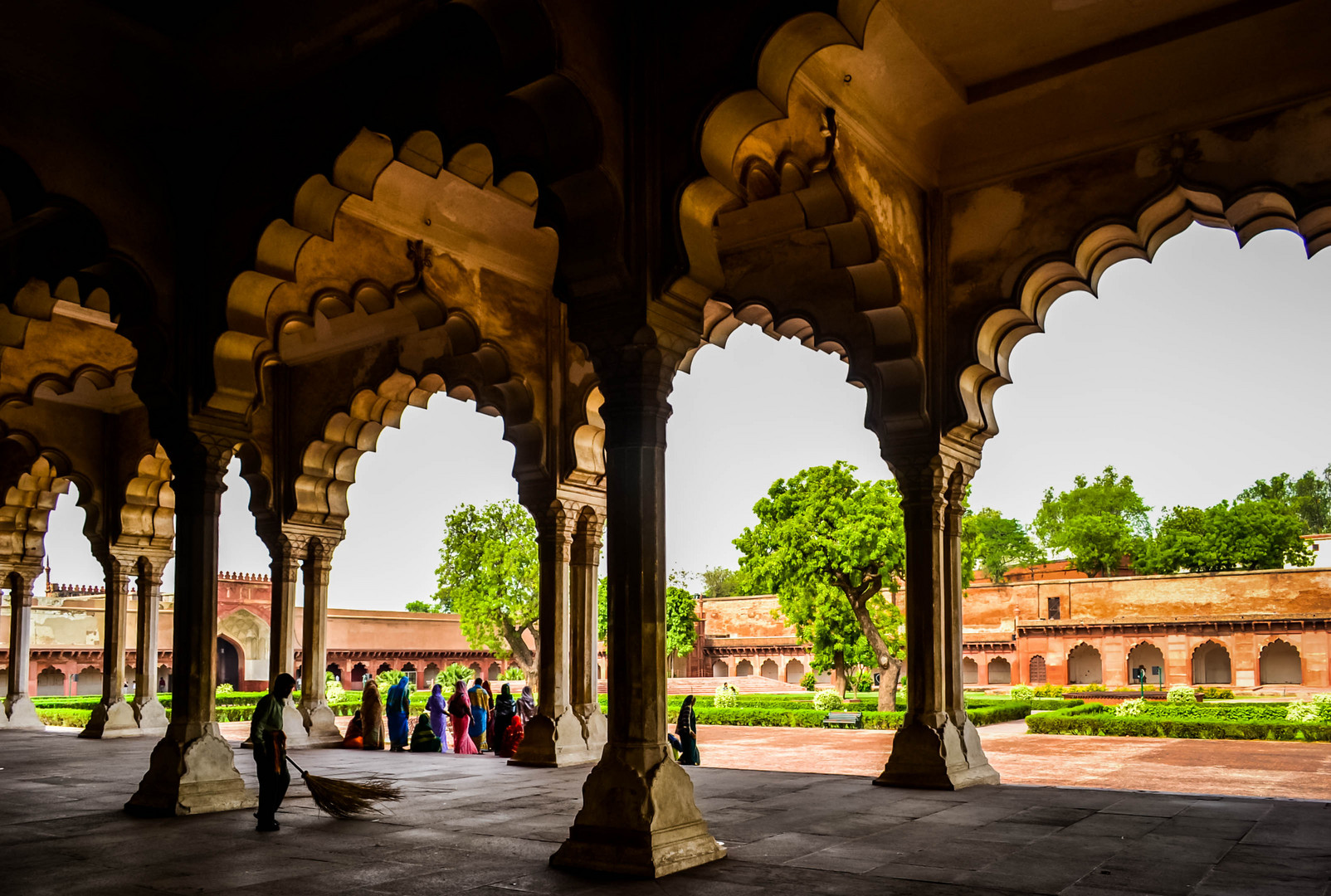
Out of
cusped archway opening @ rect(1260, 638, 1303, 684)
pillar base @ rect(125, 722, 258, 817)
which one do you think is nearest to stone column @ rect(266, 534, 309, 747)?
pillar base @ rect(125, 722, 258, 817)

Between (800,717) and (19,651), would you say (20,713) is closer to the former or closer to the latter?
(19,651)

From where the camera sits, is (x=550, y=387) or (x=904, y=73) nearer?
(x=904, y=73)

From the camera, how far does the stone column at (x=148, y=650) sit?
17.5 metres

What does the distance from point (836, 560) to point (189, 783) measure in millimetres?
22186

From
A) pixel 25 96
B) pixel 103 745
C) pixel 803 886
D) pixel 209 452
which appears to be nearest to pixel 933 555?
pixel 803 886

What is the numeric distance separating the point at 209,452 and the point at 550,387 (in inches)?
165

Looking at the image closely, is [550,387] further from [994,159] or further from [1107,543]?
[1107,543]

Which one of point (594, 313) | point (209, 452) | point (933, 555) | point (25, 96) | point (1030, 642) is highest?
point (25, 96)

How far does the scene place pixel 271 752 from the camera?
7855mm

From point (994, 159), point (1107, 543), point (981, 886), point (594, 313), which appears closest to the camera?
point (981, 886)

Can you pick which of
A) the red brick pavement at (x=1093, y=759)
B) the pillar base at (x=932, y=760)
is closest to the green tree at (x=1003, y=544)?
the red brick pavement at (x=1093, y=759)

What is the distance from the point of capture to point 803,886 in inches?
220

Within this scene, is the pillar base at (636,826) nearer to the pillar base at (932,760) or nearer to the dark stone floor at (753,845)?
the dark stone floor at (753,845)

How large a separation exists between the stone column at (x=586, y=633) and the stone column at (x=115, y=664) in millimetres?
8918
